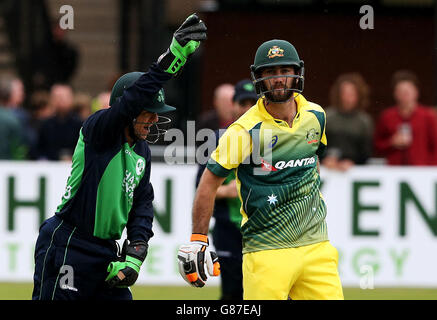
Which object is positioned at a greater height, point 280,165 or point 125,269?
point 280,165

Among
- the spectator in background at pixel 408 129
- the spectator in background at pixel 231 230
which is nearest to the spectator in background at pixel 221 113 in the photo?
the spectator in background at pixel 231 230

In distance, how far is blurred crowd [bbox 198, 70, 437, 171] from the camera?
11.7 metres

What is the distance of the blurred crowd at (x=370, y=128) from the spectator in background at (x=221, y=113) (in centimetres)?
1

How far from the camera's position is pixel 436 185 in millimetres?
11500

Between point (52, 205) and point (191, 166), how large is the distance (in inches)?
62.9

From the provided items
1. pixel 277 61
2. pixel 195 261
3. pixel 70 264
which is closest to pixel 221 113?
pixel 277 61

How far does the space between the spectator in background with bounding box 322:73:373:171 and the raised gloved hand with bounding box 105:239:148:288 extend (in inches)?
215

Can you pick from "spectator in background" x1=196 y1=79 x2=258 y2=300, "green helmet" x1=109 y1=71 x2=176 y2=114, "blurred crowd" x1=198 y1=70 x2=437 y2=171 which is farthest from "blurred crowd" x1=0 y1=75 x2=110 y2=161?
"green helmet" x1=109 y1=71 x2=176 y2=114

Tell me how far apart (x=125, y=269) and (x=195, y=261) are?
16.9 inches

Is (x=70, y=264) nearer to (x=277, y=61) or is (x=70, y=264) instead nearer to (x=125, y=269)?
(x=125, y=269)

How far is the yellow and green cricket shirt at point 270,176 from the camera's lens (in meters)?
6.37

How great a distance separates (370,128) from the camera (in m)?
11.9

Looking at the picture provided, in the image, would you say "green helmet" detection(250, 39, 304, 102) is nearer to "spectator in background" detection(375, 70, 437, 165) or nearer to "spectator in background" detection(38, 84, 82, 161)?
"spectator in background" detection(375, 70, 437, 165)

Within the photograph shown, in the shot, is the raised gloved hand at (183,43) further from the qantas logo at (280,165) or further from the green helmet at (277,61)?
the qantas logo at (280,165)
